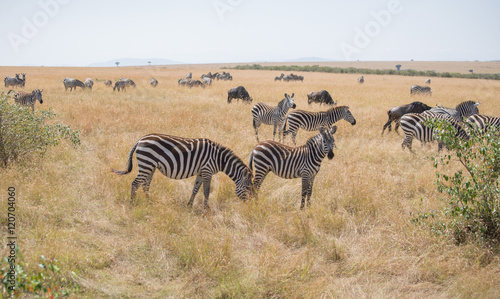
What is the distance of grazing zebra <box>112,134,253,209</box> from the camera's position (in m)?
5.65

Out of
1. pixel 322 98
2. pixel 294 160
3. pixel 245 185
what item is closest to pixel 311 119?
pixel 294 160

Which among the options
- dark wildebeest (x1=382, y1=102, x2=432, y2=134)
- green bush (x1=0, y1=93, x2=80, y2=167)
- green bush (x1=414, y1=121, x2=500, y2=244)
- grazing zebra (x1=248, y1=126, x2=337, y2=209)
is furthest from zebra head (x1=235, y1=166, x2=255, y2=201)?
dark wildebeest (x1=382, y1=102, x2=432, y2=134)

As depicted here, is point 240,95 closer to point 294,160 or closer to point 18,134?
point 18,134

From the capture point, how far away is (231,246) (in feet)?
14.9

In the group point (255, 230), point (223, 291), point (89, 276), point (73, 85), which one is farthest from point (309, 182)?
point (73, 85)

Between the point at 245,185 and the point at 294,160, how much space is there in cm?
110

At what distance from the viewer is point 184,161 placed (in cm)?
570

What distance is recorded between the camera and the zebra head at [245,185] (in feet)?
18.9

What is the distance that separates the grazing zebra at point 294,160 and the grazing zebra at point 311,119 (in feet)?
15.6

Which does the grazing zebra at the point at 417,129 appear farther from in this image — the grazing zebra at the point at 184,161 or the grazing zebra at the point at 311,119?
the grazing zebra at the point at 184,161

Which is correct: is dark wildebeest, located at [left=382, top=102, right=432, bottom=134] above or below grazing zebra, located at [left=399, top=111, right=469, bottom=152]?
above

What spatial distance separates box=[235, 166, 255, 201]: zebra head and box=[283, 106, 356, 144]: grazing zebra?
5.28 metres

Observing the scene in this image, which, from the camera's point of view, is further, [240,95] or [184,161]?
[240,95]

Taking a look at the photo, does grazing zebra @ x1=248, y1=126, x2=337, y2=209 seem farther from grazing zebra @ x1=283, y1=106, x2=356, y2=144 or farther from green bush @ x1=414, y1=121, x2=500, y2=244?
grazing zebra @ x1=283, y1=106, x2=356, y2=144
